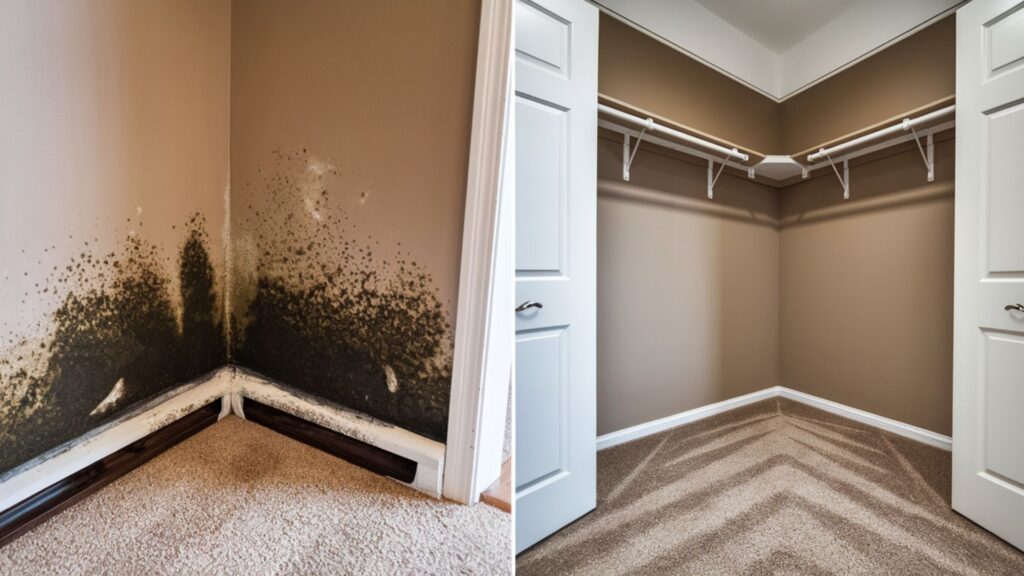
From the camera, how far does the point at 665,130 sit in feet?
5.34

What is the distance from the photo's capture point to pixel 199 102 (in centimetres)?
98

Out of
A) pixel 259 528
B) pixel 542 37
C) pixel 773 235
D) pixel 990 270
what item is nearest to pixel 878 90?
pixel 773 235

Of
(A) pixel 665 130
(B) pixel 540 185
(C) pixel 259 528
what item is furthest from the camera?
(A) pixel 665 130

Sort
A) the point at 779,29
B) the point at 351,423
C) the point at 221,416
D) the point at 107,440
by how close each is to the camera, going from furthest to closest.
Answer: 1. the point at 779,29
2. the point at 221,416
3. the point at 351,423
4. the point at 107,440

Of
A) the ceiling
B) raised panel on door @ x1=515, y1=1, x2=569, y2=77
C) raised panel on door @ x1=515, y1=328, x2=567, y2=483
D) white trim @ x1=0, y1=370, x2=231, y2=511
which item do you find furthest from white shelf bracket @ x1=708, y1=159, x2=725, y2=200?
white trim @ x1=0, y1=370, x2=231, y2=511

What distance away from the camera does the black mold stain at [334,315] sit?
0.78 metres

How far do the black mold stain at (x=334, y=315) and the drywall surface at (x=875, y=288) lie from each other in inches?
95.1

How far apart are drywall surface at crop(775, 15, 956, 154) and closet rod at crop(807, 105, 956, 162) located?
104mm

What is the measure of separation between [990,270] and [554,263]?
148 centimetres

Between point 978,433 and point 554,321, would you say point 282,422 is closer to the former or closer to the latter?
point 554,321

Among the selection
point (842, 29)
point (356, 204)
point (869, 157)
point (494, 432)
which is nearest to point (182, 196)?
point (356, 204)

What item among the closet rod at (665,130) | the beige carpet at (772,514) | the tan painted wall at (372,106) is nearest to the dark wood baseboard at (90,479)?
the tan painted wall at (372,106)

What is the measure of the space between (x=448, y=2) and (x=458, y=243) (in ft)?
1.62

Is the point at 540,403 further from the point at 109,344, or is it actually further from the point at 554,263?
the point at 109,344
